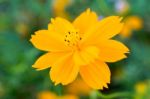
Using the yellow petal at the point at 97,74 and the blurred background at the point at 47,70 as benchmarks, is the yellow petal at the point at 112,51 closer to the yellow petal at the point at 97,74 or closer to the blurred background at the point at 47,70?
the yellow petal at the point at 97,74

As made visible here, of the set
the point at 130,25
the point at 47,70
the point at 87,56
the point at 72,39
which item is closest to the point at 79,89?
the point at 47,70

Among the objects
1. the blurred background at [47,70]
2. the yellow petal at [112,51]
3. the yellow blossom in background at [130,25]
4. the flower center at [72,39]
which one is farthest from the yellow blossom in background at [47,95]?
the yellow petal at [112,51]

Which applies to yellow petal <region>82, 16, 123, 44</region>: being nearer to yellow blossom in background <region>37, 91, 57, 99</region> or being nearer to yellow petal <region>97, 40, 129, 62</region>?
yellow petal <region>97, 40, 129, 62</region>

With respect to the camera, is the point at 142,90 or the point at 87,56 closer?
the point at 87,56

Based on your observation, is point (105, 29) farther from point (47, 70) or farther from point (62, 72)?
point (47, 70)

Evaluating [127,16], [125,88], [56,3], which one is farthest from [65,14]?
[125,88]

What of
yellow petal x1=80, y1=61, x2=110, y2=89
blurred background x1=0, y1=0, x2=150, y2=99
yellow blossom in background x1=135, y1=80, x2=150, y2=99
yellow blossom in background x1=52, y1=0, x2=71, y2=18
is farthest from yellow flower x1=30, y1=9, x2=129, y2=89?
yellow blossom in background x1=52, y1=0, x2=71, y2=18
